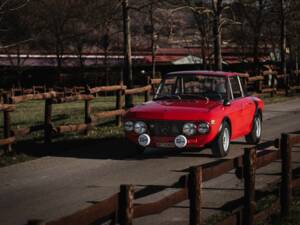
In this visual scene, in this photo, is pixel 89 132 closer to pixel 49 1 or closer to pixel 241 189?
pixel 241 189

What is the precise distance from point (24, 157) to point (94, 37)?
53884 mm

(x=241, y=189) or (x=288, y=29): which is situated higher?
(x=288, y=29)

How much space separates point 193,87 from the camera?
42.8 ft

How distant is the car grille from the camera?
1181 cm

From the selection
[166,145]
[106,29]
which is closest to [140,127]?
[166,145]

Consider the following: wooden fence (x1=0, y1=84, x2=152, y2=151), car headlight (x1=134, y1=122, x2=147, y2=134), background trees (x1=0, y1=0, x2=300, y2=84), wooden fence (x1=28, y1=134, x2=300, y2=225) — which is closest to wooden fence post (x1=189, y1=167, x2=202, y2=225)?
wooden fence (x1=28, y1=134, x2=300, y2=225)

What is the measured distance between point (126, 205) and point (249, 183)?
Answer: 2352 millimetres

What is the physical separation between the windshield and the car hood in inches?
14.0

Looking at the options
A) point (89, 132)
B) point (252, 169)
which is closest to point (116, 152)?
point (89, 132)

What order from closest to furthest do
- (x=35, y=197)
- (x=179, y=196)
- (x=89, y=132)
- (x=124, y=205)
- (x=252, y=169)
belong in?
(x=124, y=205), (x=179, y=196), (x=252, y=169), (x=35, y=197), (x=89, y=132)

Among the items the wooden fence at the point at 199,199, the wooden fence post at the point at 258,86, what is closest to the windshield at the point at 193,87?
the wooden fence at the point at 199,199

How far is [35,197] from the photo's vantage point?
8953mm

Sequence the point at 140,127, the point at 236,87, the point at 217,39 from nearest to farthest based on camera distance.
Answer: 1. the point at 140,127
2. the point at 236,87
3. the point at 217,39

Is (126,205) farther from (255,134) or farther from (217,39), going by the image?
(217,39)
